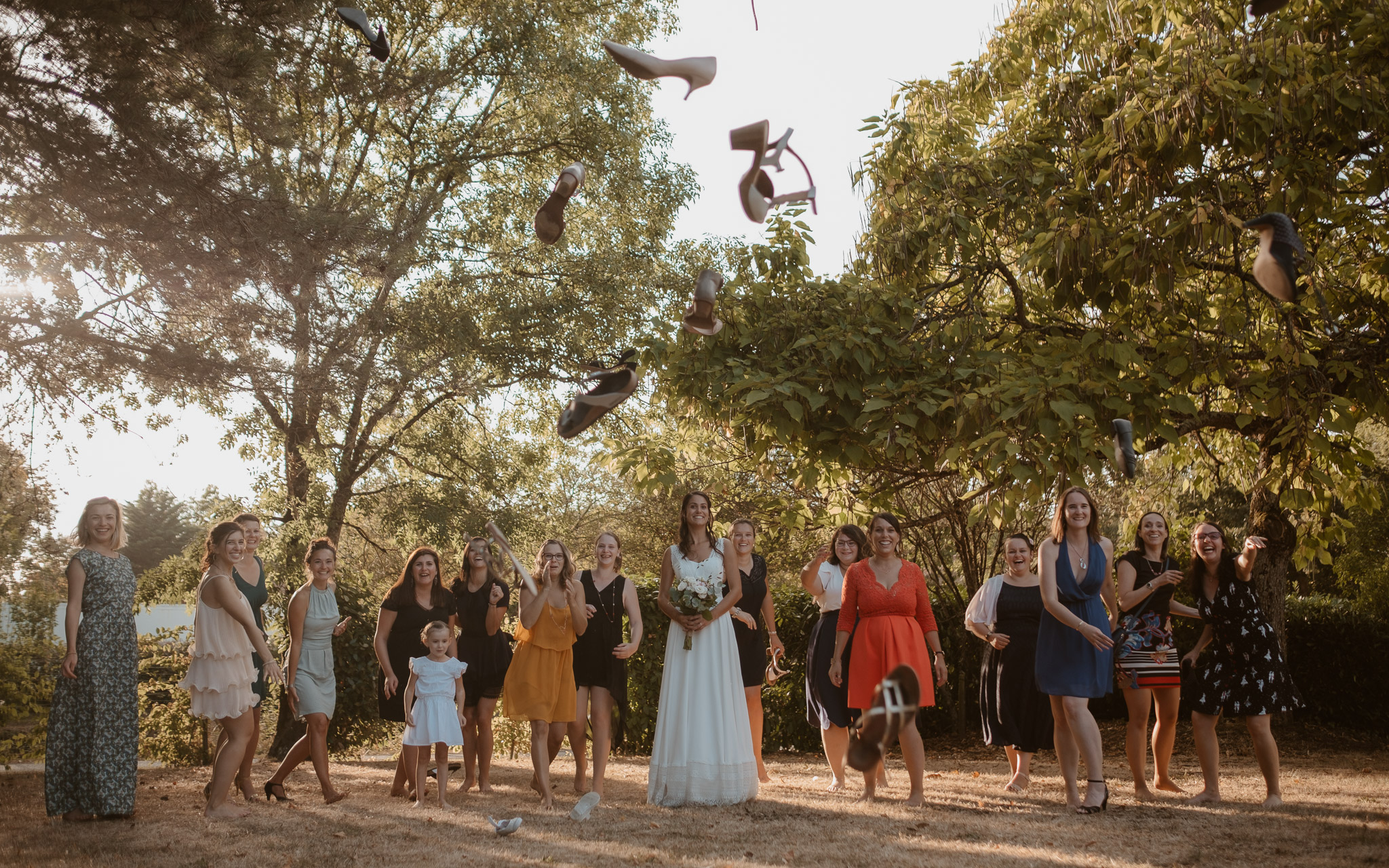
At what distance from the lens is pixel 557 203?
4.02m

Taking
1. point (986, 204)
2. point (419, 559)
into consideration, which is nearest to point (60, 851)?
point (419, 559)

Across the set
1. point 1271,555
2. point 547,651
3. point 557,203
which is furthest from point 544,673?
point 1271,555

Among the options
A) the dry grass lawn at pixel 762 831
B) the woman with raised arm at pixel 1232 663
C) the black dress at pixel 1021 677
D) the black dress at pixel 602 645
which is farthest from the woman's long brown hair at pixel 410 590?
the woman with raised arm at pixel 1232 663

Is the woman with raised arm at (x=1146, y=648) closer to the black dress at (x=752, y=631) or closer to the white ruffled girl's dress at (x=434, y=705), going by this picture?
the black dress at (x=752, y=631)

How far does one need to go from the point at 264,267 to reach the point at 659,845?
180 inches

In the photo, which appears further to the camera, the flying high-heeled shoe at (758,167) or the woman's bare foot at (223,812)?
the woman's bare foot at (223,812)

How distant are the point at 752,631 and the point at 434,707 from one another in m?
2.32

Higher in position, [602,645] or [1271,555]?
[1271,555]

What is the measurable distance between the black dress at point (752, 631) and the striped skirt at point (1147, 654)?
2443 mm

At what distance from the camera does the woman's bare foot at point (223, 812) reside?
20.0 ft

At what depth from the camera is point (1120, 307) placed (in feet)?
26.8

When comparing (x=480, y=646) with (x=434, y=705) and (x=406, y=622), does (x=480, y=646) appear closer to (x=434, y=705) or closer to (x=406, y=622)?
(x=406, y=622)

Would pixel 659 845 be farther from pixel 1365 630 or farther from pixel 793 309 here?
pixel 1365 630

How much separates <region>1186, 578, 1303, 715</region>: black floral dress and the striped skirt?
0.66ft
